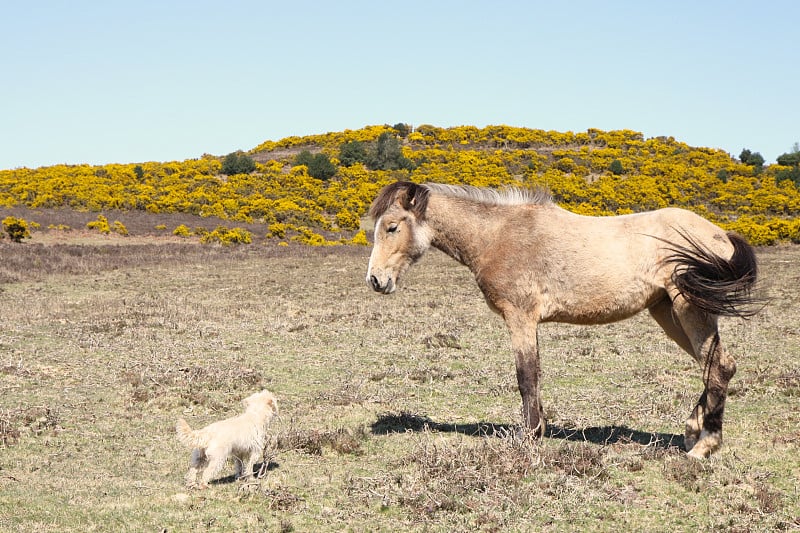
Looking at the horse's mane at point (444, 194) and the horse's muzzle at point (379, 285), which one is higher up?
the horse's mane at point (444, 194)

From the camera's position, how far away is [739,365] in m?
11.7

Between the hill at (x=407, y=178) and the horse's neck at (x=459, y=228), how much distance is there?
33.2m

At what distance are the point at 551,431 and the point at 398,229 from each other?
2826 mm

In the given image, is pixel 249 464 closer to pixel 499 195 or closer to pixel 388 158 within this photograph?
pixel 499 195

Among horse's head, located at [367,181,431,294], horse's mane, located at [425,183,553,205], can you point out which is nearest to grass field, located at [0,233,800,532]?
horse's head, located at [367,181,431,294]

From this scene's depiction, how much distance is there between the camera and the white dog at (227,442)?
20.3ft

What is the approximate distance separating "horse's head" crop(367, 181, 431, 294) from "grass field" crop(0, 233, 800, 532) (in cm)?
187

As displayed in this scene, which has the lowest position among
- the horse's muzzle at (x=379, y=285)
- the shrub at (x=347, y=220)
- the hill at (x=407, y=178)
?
the horse's muzzle at (x=379, y=285)

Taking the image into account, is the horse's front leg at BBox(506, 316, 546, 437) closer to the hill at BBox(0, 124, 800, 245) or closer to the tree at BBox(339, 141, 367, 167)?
the hill at BBox(0, 124, 800, 245)

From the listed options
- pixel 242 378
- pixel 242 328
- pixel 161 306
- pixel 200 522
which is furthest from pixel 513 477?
pixel 161 306

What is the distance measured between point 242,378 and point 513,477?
242 inches

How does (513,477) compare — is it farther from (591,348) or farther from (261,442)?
(591,348)

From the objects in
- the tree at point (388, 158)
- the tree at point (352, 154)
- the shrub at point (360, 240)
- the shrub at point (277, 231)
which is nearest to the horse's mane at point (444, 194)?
the shrub at point (360, 240)

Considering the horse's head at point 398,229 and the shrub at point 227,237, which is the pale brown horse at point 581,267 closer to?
the horse's head at point 398,229
